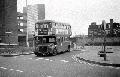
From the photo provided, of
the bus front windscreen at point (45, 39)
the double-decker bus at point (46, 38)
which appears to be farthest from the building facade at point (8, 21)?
the bus front windscreen at point (45, 39)

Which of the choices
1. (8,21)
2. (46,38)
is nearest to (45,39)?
(46,38)

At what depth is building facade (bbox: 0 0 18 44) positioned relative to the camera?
56.1 metres

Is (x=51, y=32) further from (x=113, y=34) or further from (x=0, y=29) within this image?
(x=113, y=34)

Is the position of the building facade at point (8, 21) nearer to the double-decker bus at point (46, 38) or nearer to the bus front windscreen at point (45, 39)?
the double-decker bus at point (46, 38)

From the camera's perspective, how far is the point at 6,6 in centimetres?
5709

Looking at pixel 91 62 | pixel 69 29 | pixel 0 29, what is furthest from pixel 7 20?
pixel 91 62

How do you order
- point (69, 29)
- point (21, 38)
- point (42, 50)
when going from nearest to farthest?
point (42, 50) < point (69, 29) < point (21, 38)

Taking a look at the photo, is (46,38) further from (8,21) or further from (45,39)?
(8,21)

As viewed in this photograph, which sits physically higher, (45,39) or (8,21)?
(8,21)

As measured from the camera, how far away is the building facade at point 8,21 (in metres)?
56.1

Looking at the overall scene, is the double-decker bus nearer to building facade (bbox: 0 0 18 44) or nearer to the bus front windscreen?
the bus front windscreen

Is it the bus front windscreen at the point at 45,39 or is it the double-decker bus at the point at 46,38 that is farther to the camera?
the bus front windscreen at the point at 45,39

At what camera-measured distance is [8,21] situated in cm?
5869

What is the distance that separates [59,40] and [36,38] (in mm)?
2992
